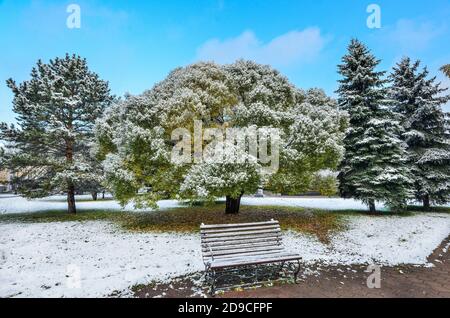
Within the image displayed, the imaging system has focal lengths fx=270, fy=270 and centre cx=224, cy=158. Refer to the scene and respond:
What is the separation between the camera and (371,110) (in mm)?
16250

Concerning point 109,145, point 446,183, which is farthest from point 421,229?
point 109,145

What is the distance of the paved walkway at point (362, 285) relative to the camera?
5.00 meters

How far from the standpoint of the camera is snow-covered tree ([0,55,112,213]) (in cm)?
1475

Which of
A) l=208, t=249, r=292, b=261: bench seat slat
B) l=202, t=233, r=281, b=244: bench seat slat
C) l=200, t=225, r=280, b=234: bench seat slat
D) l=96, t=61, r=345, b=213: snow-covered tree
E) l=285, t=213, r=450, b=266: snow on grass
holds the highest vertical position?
l=96, t=61, r=345, b=213: snow-covered tree

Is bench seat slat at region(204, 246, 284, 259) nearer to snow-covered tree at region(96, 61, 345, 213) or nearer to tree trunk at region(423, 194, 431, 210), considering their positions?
snow-covered tree at region(96, 61, 345, 213)

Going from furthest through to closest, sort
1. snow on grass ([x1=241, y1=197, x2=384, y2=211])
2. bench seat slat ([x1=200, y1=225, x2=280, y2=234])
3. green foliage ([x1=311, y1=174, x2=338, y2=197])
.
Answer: snow on grass ([x1=241, y1=197, x2=384, y2=211]), green foliage ([x1=311, y1=174, x2=338, y2=197]), bench seat slat ([x1=200, y1=225, x2=280, y2=234])

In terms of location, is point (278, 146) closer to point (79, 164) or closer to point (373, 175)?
point (373, 175)

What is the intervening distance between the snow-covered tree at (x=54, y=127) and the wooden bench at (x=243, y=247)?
36.7 ft

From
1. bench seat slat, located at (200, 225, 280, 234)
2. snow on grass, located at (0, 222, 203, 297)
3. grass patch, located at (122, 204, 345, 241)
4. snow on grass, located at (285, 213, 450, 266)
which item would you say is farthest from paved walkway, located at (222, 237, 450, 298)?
grass patch, located at (122, 204, 345, 241)

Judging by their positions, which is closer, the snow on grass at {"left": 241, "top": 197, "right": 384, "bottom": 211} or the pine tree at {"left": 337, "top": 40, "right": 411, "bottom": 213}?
the pine tree at {"left": 337, "top": 40, "right": 411, "bottom": 213}

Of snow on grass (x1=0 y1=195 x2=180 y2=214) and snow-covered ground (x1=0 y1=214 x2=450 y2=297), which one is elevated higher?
snow-covered ground (x1=0 y1=214 x2=450 y2=297)

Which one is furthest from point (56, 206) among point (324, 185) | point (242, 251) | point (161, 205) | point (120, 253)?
point (242, 251)

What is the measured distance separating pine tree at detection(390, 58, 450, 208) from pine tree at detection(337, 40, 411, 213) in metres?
1.65

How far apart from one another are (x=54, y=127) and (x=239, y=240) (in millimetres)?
13731
